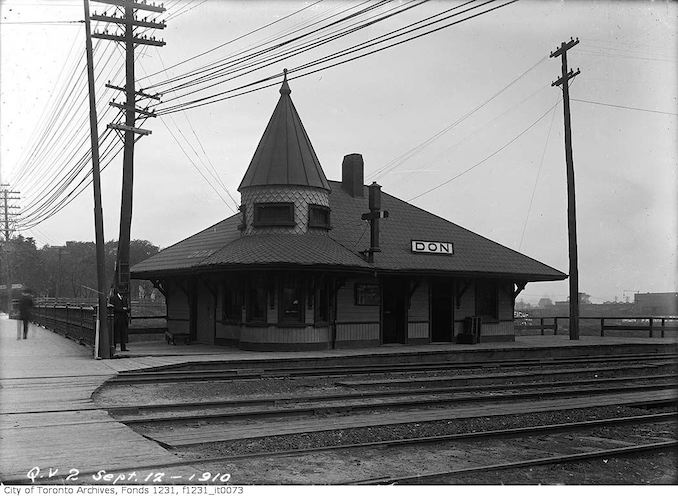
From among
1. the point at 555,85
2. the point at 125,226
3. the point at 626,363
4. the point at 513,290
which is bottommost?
the point at 626,363

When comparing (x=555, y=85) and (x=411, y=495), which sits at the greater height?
(x=555, y=85)

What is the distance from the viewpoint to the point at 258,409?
11.3m

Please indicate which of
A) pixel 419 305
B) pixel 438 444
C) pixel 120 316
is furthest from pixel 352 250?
pixel 438 444

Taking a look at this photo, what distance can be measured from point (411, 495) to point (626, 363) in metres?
18.3

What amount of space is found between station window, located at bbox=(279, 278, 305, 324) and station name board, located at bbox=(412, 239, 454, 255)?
5.10 m

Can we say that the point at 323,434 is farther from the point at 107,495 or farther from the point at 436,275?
the point at 436,275

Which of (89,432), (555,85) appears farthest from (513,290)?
(89,432)

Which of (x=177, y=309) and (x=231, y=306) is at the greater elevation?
(x=231, y=306)

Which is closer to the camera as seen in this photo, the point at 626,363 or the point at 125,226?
the point at 626,363

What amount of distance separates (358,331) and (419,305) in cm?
282

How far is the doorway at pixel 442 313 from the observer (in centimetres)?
2448

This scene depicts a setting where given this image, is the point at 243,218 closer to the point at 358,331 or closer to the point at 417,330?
the point at 358,331

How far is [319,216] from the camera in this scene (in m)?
22.3

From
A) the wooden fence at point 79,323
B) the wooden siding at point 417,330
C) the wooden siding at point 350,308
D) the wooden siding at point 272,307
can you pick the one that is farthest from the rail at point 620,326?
the wooden fence at point 79,323
